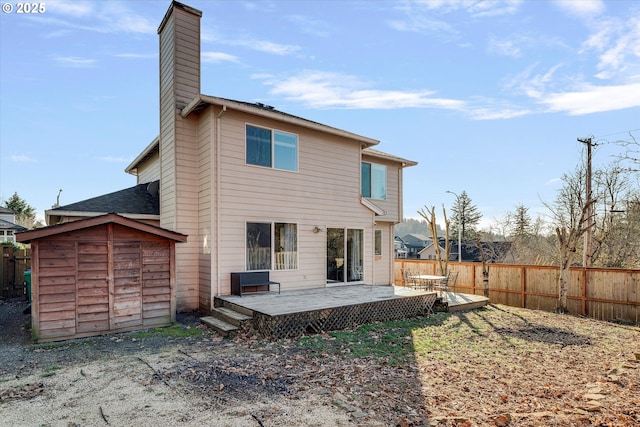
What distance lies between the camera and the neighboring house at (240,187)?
8680 millimetres

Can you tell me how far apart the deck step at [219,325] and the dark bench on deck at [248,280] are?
2.95ft

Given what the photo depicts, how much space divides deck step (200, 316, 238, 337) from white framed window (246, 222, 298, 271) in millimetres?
1669

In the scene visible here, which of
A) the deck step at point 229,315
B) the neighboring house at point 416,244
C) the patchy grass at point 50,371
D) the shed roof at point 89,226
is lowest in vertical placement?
the neighboring house at point 416,244

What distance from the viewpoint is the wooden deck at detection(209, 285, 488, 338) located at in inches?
271

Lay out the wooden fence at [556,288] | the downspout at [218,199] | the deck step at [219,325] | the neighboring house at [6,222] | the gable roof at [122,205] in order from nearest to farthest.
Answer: the deck step at [219,325], the downspout at [218,199], the gable roof at [122,205], the wooden fence at [556,288], the neighboring house at [6,222]

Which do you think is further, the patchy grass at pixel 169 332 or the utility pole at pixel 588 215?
the utility pole at pixel 588 215

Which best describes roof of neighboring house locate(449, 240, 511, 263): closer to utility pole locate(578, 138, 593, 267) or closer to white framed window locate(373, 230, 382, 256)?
utility pole locate(578, 138, 593, 267)

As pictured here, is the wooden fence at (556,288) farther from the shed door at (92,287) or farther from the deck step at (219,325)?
the shed door at (92,287)

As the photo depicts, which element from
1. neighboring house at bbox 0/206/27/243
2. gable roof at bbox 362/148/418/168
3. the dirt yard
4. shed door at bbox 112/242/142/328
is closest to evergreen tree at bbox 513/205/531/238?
gable roof at bbox 362/148/418/168

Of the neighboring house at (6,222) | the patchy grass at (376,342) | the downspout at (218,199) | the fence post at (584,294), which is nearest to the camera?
the patchy grass at (376,342)

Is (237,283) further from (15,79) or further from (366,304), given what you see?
(15,79)

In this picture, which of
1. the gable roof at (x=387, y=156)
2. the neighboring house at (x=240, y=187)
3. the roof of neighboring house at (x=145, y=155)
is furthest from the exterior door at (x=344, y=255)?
the roof of neighboring house at (x=145, y=155)

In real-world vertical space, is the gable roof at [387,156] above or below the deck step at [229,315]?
above

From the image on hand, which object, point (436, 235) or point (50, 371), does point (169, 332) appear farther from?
point (436, 235)
